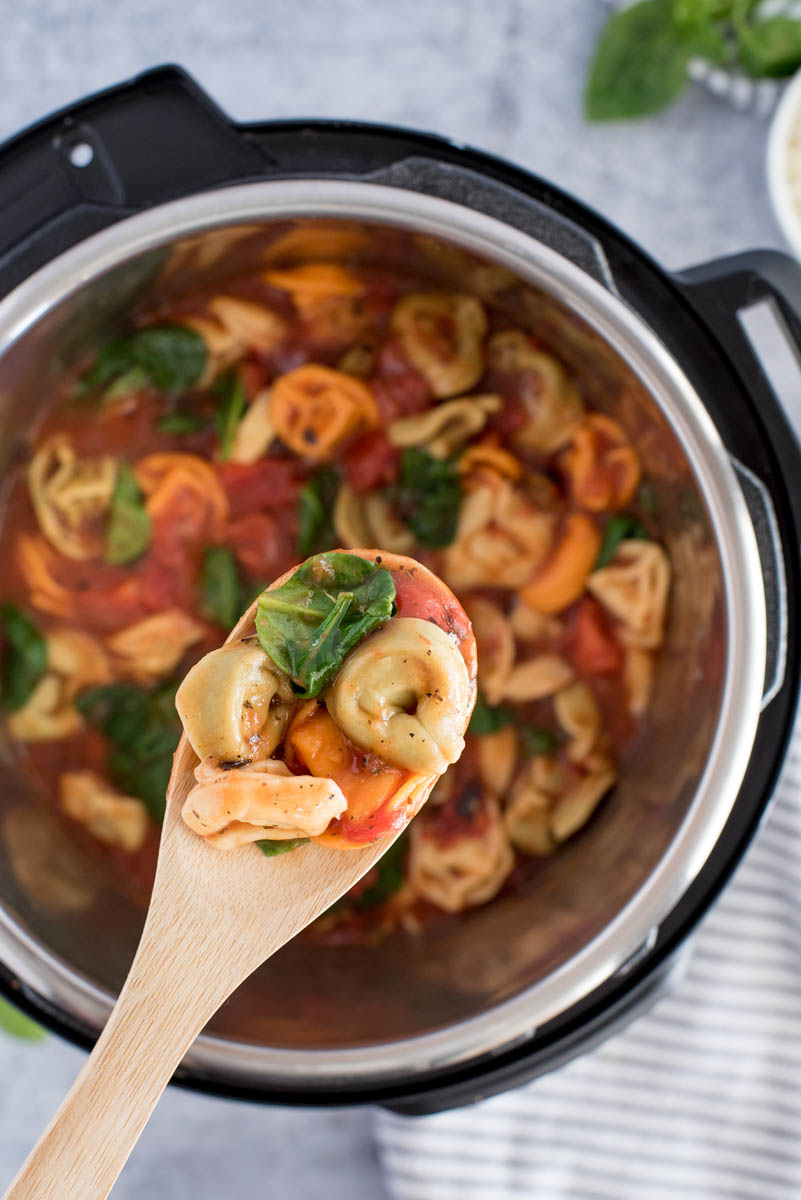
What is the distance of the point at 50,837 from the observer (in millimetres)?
2152

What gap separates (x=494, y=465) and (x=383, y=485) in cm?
22

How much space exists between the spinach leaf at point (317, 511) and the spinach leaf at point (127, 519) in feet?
0.97

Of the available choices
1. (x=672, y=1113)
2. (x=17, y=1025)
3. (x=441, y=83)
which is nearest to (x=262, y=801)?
(x=17, y=1025)

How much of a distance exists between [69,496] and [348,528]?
1.78 ft

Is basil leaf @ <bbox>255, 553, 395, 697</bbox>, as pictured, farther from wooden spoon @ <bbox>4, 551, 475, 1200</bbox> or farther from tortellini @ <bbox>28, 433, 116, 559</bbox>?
tortellini @ <bbox>28, 433, 116, 559</bbox>

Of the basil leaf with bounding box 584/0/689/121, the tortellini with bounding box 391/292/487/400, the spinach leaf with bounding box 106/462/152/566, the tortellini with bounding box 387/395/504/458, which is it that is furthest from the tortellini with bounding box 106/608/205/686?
the basil leaf with bounding box 584/0/689/121

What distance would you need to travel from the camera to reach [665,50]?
213 cm

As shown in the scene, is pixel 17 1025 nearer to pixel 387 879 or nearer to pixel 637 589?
pixel 387 879

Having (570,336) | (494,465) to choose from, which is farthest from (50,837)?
(570,336)

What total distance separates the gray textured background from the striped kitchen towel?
2.86 feet

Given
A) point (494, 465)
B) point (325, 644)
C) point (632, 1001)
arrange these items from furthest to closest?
point (494, 465)
point (632, 1001)
point (325, 644)

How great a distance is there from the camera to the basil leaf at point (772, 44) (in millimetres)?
2121

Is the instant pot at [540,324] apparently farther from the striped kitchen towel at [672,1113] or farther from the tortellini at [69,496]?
the striped kitchen towel at [672,1113]

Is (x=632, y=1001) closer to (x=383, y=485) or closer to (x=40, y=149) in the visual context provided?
(x=383, y=485)
